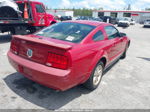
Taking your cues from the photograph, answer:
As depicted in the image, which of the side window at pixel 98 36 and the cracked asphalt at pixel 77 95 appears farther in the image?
the side window at pixel 98 36

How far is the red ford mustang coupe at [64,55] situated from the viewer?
259 cm

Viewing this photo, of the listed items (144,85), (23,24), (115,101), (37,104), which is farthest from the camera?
(23,24)

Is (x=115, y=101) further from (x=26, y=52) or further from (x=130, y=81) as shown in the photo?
(x=26, y=52)

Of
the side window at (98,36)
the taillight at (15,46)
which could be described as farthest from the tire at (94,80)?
the taillight at (15,46)

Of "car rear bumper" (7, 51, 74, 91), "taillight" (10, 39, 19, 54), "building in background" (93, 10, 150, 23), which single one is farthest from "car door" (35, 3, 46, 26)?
"building in background" (93, 10, 150, 23)

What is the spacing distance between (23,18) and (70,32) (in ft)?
19.4

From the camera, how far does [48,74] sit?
2.59 meters

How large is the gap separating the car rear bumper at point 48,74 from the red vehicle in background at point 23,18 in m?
5.60

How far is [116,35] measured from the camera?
479 centimetres

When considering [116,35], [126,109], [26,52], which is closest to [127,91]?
[126,109]

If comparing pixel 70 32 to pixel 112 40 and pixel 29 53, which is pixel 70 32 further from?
pixel 112 40

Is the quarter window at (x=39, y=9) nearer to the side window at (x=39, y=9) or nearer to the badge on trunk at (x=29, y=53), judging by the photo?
the side window at (x=39, y=9)

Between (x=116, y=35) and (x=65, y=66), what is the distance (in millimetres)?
2812

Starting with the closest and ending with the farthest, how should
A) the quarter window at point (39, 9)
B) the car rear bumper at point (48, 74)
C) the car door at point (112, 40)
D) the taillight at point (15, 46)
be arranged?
the car rear bumper at point (48, 74)
the taillight at point (15, 46)
the car door at point (112, 40)
the quarter window at point (39, 9)
